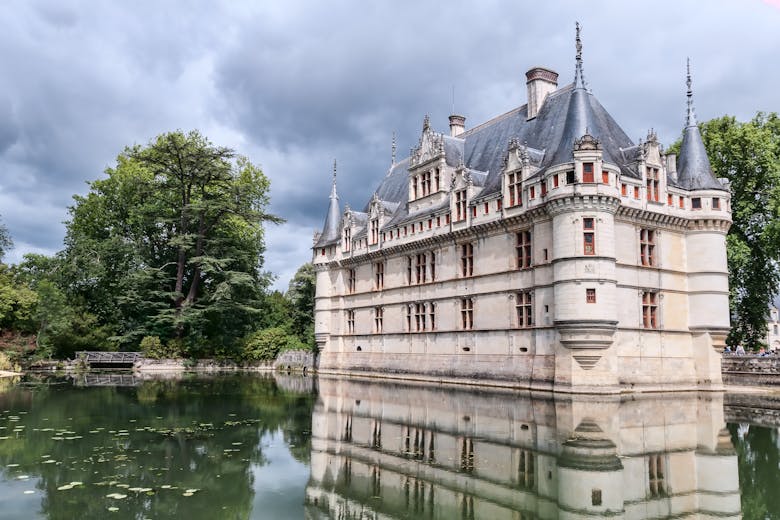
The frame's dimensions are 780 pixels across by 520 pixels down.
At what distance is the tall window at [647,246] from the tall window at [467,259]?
8.03 metres

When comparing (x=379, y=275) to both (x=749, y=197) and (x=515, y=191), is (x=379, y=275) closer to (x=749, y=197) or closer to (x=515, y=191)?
(x=515, y=191)

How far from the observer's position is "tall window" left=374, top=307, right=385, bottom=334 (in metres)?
39.4

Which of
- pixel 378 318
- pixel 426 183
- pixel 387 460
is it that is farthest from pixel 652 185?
pixel 387 460

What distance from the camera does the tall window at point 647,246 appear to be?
28.1m

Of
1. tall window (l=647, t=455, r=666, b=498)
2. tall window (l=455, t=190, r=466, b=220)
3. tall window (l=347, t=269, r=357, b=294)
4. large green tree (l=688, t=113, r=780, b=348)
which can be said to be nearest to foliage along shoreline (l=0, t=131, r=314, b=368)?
tall window (l=347, t=269, r=357, b=294)

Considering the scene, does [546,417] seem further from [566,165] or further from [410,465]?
[566,165]

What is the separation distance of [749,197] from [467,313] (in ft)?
56.4

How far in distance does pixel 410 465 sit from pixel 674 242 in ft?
72.7

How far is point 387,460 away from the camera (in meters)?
12.2

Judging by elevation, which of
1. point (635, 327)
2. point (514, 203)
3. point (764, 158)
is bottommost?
point (635, 327)

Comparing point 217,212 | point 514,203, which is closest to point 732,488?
point 514,203

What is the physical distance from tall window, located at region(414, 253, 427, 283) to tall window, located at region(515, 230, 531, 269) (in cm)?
752

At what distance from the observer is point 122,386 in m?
30.3

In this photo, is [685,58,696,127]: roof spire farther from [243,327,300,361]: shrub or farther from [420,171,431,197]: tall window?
[243,327,300,361]: shrub
